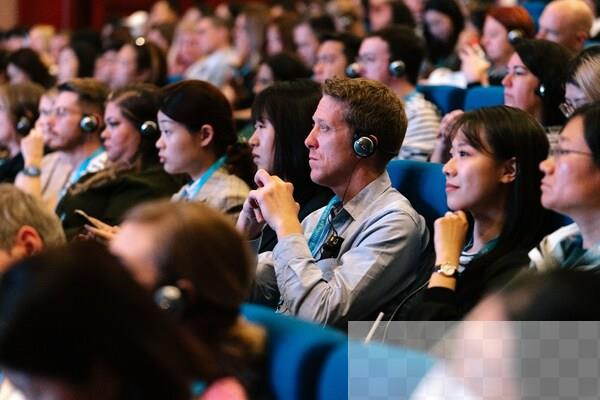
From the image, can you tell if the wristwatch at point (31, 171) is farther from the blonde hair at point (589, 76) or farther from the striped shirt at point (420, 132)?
the blonde hair at point (589, 76)

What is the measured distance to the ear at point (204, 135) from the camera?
113 inches

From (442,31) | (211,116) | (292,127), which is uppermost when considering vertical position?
(292,127)

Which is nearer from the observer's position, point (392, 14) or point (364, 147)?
point (364, 147)

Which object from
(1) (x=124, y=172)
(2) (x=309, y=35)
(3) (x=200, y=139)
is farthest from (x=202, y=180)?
(2) (x=309, y=35)

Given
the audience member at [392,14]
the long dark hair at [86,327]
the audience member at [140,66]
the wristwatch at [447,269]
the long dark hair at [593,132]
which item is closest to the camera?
the long dark hair at [86,327]

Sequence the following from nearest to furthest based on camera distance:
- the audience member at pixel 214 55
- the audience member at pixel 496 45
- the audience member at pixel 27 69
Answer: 1. the audience member at pixel 496 45
2. the audience member at pixel 27 69
3. the audience member at pixel 214 55

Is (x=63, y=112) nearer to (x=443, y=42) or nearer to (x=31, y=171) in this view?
(x=31, y=171)

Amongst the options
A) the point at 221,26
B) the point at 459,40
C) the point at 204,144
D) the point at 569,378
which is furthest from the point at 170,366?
the point at 221,26

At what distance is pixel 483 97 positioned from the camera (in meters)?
3.17

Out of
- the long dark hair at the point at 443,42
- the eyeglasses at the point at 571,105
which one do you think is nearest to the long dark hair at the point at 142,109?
the eyeglasses at the point at 571,105

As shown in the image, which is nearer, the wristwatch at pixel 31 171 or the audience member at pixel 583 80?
the audience member at pixel 583 80

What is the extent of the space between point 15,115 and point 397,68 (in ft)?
4.53

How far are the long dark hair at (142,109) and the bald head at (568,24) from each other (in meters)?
1.35

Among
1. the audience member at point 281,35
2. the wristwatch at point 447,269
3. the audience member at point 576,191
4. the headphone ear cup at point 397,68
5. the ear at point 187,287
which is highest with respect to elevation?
the ear at point 187,287
